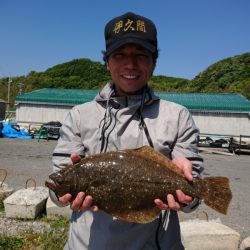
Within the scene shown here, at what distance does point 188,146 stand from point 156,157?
27 centimetres

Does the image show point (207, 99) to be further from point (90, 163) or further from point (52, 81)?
point (52, 81)

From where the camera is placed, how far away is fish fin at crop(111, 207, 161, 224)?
2.47m

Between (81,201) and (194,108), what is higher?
(194,108)

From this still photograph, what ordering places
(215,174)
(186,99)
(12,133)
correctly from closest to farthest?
(215,174) → (12,133) → (186,99)

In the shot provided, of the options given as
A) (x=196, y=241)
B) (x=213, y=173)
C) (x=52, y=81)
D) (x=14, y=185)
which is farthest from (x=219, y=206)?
(x=52, y=81)

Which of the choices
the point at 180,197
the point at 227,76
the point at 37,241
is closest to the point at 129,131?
the point at 180,197

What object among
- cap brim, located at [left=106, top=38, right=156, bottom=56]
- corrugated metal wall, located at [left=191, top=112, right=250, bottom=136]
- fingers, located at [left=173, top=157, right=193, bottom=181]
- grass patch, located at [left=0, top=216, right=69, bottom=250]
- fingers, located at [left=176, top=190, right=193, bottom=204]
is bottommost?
grass patch, located at [left=0, top=216, right=69, bottom=250]

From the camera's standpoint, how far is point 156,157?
8.50ft

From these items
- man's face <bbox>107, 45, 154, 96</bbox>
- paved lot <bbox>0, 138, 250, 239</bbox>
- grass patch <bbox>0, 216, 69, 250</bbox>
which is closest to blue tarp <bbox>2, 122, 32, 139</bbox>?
paved lot <bbox>0, 138, 250, 239</bbox>

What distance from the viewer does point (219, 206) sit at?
2.60 metres

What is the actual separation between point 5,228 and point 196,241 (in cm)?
348

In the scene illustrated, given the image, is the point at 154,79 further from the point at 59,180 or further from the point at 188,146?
the point at 59,180

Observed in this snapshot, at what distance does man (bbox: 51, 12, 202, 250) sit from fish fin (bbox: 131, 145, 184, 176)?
0.05 meters

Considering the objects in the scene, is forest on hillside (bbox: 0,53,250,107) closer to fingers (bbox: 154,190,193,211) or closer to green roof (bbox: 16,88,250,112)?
green roof (bbox: 16,88,250,112)
